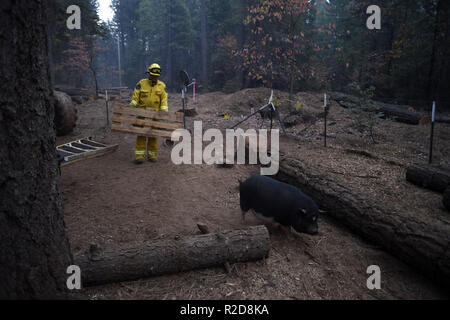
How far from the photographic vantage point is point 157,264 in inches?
113

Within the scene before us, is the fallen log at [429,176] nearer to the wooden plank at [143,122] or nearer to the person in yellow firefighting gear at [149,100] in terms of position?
the wooden plank at [143,122]

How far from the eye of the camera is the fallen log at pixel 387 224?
289 cm

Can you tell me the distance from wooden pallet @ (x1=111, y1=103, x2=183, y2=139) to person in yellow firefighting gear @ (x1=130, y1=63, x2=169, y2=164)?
25cm

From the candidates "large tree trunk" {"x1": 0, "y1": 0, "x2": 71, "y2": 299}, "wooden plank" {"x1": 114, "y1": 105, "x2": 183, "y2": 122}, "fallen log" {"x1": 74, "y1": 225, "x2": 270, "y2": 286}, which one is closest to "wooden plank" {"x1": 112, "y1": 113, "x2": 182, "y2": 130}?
"wooden plank" {"x1": 114, "y1": 105, "x2": 183, "y2": 122}

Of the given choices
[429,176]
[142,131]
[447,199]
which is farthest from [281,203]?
[142,131]

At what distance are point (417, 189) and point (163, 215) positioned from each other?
A: 480 centimetres

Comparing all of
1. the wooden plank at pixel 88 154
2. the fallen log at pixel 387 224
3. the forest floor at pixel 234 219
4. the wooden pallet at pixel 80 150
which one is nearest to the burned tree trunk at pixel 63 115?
the forest floor at pixel 234 219

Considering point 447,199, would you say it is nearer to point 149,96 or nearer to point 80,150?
point 149,96

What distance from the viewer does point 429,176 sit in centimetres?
506

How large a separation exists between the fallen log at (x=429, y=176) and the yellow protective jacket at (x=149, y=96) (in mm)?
5905

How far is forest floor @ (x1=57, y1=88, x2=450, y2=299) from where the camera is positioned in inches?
111

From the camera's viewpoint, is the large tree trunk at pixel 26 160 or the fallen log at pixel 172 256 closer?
the large tree trunk at pixel 26 160

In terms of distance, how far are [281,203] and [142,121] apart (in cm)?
447
